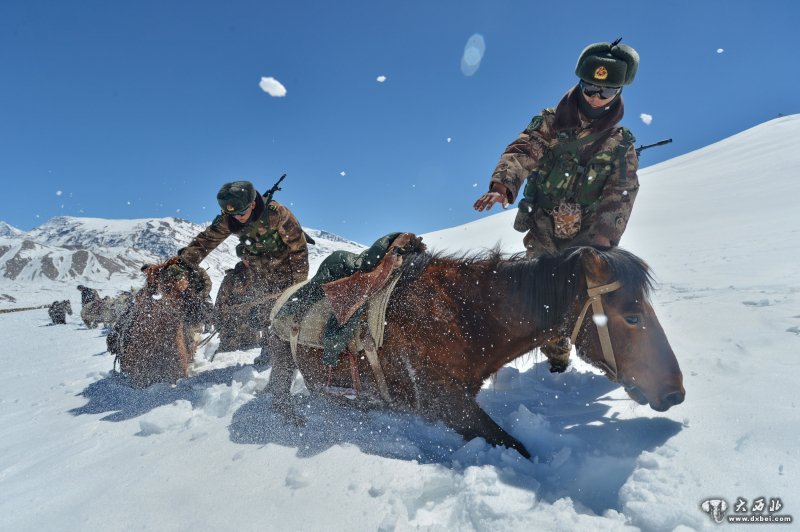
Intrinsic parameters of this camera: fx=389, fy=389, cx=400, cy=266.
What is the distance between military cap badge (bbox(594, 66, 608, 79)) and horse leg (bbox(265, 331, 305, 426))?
3.21m

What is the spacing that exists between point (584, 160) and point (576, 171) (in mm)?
129

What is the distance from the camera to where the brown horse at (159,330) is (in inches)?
171

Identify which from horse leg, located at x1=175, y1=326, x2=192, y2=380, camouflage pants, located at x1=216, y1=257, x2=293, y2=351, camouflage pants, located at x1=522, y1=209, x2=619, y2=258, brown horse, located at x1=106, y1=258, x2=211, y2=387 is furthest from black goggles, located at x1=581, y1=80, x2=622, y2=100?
horse leg, located at x1=175, y1=326, x2=192, y2=380

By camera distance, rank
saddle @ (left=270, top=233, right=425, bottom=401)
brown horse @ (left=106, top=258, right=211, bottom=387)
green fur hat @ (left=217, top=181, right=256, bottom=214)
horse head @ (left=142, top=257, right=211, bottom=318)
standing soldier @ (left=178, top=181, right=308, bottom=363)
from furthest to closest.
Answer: standing soldier @ (left=178, top=181, right=308, bottom=363) < green fur hat @ (left=217, top=181, right=256, bottom=214) < horse head @ (left=142, top=257, right=211, bottom=318) < brown horse @ (left=106, top=258, right=211, bottom=387) < saddle @ (left=270, top=233, right=425, bottom=401)

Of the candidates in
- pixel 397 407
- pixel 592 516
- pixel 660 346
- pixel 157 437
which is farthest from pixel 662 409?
pixel 157 437

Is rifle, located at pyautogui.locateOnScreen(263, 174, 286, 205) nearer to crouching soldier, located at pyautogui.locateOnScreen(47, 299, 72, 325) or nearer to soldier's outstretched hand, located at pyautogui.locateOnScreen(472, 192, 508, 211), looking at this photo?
soldier's outstretched hand, located at pyautogui.locateOnScreen(472, 192, 508, 211)

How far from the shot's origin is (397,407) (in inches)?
105

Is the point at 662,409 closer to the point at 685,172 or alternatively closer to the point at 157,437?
the point at 157,437

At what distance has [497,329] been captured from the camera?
2.48m

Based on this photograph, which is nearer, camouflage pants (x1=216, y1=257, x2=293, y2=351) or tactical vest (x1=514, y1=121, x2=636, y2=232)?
A: tactical vest (x1=514, y1=121, x2=636, y2=232)

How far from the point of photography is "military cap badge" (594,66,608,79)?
2.97 metres

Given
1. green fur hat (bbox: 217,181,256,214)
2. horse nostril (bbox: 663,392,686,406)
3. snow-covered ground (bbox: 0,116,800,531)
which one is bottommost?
snow-covered ground (bbox: 0,116,800,531)

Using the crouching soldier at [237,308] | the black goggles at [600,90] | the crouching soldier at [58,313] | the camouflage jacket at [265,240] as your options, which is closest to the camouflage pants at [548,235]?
the black goggles at [600,90]

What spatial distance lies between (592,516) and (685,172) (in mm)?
47225
